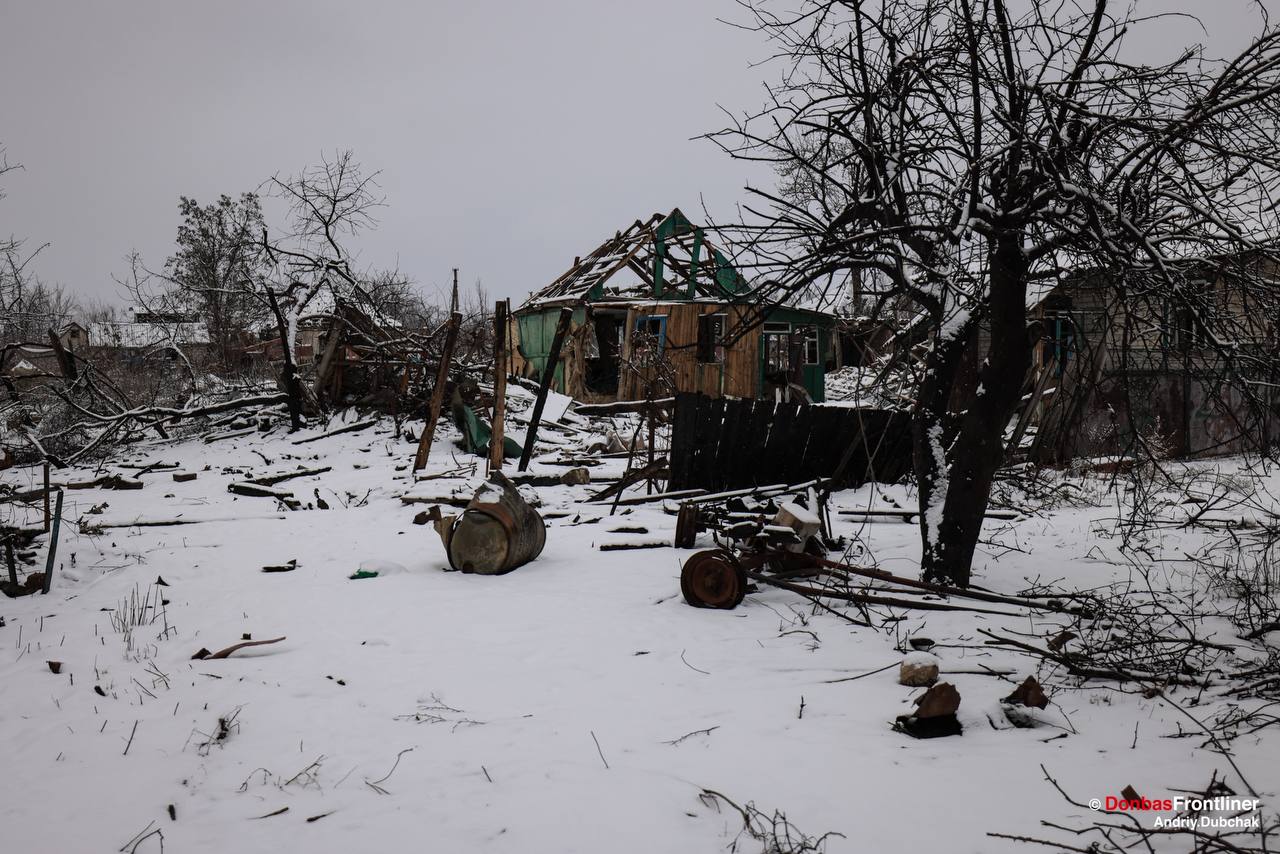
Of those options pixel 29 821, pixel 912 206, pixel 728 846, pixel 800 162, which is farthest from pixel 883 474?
pixel 29 821

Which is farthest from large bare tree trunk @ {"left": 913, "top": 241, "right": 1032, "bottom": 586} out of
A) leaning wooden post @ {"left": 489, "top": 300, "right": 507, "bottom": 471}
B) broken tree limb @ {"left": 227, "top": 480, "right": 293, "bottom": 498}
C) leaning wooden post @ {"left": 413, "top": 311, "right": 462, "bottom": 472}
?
broken tree limb @ {"left": 227, "top": 480, "right": 293, "bottom": 498}

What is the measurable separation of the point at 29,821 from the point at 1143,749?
176 inches

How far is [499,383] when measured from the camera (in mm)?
11297

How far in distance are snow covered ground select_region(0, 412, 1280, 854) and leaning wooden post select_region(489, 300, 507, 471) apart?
4.95 m

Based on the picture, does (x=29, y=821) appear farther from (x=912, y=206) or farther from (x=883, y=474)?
(x=883, y=474)

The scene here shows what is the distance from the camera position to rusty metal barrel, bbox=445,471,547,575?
6504 millimetres

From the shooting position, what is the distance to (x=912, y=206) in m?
5.73

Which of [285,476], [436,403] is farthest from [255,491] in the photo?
[436,403]

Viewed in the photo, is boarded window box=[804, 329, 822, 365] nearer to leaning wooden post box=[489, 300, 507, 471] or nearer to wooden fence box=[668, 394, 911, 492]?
leaning wooden post box=[489, 300, 507, 471]

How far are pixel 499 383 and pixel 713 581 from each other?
266 inches

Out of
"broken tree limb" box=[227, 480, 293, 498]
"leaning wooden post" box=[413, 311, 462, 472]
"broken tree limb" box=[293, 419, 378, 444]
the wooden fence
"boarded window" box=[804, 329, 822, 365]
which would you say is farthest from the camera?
"boarded window" box=[804, 329, 822, 365]

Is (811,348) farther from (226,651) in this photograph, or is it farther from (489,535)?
(226,651)

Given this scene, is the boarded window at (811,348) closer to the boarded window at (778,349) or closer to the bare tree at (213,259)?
the boarded window at (778,349)

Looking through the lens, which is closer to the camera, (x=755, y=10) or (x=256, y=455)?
(x=755, y=10)
